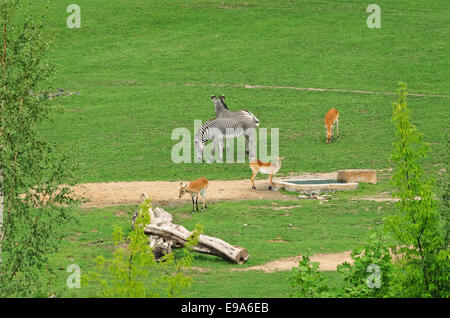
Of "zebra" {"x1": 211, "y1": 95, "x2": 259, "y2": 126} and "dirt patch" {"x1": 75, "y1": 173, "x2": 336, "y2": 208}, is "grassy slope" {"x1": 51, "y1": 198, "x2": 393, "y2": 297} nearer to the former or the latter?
"dirt patch" {"x1": 75, "y1": 173, "x2": 336, "y2": 208}

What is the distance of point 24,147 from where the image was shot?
14750 mm

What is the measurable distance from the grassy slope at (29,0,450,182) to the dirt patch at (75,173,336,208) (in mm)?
1115

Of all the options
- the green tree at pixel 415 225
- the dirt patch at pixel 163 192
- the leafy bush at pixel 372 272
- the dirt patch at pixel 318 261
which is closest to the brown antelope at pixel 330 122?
the dirt patch at pixel 163 192

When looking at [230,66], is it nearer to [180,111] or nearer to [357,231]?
[180,111]

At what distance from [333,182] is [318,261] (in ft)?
28.1

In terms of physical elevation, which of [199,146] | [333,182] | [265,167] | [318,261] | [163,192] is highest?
[199,146]

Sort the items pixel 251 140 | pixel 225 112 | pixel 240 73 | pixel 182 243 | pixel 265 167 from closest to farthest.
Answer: pixel 182 243 < pixel 265 167 < pixel 251 140 < pixel 225 112 < pixel 240 73

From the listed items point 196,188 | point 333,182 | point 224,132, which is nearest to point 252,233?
point 196,188

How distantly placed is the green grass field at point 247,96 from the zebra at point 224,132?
1.34 metres

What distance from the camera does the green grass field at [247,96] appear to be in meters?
21.6

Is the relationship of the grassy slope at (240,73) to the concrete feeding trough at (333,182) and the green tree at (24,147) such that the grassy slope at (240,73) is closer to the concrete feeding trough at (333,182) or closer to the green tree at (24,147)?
the concrete feeding trough at (333,182)

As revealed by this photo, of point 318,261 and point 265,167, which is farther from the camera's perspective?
point 265,167

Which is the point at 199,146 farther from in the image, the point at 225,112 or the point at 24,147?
the point at 24,147
